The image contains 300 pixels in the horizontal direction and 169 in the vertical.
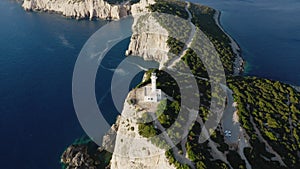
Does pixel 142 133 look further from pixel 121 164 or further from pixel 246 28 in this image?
pixel 246 28

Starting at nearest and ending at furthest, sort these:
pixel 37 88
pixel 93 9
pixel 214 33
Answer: pixel 37 88 → pixel 214 33 → pixel 93 9

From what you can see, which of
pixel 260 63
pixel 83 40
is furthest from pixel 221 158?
pixel 83 40

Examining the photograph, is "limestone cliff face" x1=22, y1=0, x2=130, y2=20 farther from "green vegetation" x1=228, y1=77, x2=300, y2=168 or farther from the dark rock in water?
the dark rock in water

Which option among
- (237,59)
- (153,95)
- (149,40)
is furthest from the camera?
(149,40)

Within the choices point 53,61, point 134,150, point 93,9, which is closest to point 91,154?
point 134,150

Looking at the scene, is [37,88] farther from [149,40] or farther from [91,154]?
[149,40]
